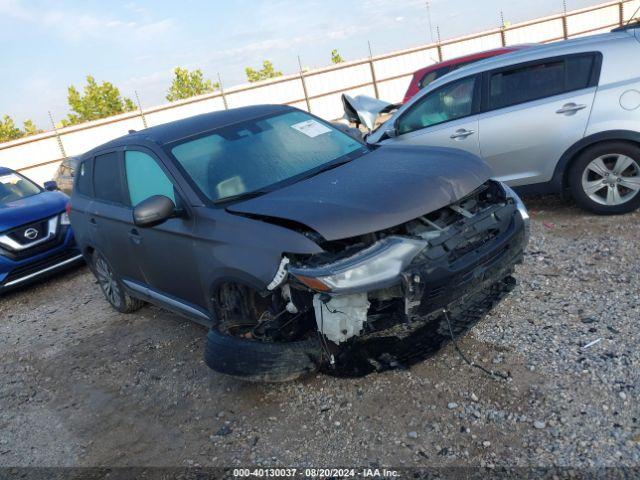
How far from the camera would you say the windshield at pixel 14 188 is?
7.75m

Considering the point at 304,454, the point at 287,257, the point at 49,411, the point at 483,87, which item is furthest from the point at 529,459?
the point at 483,87

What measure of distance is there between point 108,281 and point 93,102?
90.7 feet

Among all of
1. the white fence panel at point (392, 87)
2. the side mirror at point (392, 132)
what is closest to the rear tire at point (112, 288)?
the side mirror at point (392, 132)

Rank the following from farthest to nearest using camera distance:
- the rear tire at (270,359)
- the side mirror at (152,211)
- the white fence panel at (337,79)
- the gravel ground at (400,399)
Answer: the white fence panel at (337,79)
the side mirror at (152,211)
the rear tire at (270,359)
the gravel ground at (400,399)

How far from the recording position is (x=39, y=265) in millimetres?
7062

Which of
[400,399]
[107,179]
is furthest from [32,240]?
[400,399]

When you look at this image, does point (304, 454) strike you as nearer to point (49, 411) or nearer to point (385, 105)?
point (49, 411)

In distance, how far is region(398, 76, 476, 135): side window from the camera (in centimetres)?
593

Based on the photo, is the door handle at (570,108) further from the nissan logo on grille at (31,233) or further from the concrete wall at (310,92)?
the concrete wall at (310,92)

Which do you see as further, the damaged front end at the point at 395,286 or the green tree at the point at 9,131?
the green tree at the point at 9,131

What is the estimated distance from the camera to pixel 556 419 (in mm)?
2746

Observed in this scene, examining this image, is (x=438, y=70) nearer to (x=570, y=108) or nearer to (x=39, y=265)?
(x=570, y=108)

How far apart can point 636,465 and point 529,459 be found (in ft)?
1.42

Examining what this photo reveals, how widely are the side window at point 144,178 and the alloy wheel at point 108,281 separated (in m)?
1.25
